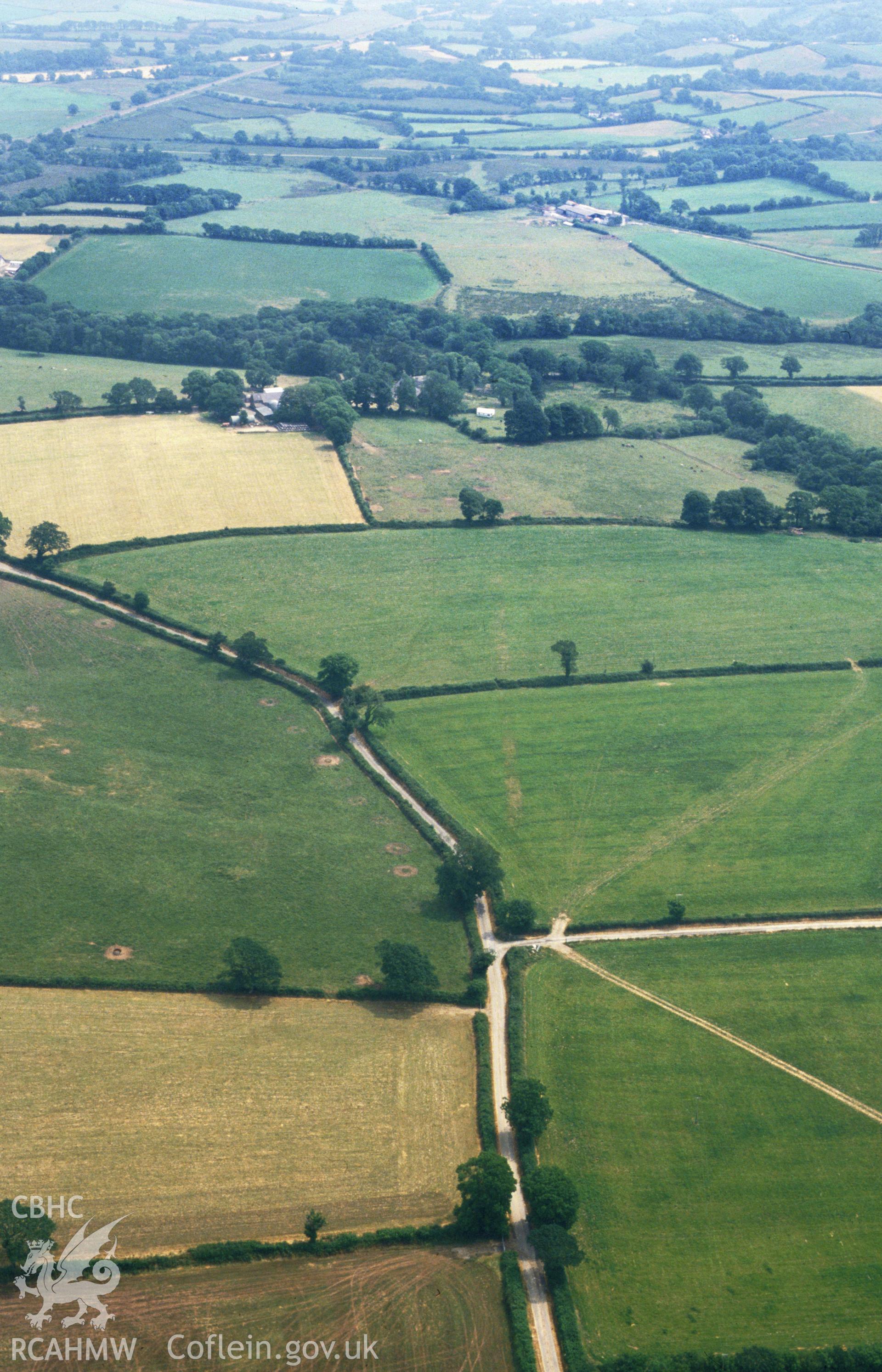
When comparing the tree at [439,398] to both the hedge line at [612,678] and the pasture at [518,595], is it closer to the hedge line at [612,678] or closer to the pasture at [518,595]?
the pasture at [518,595]

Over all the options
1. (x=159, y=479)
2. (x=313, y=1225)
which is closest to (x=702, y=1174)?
(x=313, y=1225)

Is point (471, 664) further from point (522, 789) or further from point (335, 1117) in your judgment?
point (335, 1117)

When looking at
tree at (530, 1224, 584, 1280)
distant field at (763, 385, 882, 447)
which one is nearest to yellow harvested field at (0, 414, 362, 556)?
distant field at (763, 385, 882, 447)

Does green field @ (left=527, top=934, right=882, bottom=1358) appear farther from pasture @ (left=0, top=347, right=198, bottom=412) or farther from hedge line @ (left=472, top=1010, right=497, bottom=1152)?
pasture @ (left=0, top=347, right=198, bottom=412)

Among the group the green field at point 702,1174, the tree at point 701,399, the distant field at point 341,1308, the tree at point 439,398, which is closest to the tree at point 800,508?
the tree at point 701,399

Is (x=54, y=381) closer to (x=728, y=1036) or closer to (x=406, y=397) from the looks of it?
(x=406, y=397)

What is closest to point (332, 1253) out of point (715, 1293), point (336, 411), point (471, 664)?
point (715, 1293)
